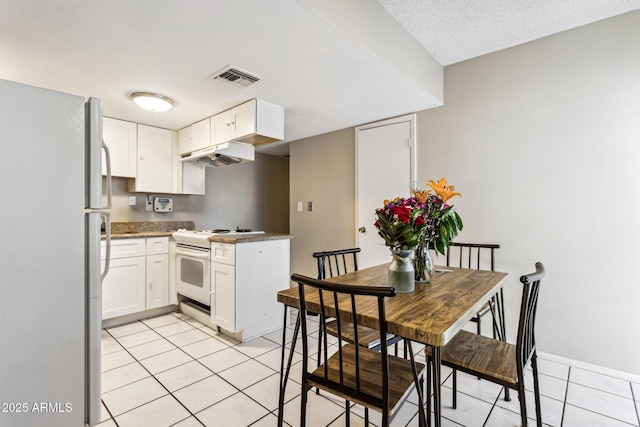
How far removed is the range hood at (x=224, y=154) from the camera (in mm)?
3096

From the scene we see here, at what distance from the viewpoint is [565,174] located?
7.50ft

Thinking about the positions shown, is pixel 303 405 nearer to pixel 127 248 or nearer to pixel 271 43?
pixel 271 43

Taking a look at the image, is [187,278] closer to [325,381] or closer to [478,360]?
[325,381]

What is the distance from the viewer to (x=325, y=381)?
122 centimetres

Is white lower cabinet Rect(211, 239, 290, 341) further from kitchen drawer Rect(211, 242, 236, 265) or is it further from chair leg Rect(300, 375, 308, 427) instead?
chair leg Rect(300, 375, 308, 427)

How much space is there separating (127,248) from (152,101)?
146 centimetres

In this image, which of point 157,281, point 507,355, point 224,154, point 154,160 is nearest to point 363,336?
point 507,355

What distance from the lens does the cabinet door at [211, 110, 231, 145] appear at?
9.74ft

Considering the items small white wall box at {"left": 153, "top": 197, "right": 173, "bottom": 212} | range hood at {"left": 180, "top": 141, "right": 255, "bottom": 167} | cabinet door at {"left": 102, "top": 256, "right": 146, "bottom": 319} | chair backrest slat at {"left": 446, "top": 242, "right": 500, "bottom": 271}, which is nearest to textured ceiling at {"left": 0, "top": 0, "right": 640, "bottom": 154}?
range hood at {"left": 180, "top": 141, "right": 255, "bottom": 167}

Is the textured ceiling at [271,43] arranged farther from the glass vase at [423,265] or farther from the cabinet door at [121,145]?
the glass vase at [423,265]

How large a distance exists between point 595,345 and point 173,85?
3676 millimetres

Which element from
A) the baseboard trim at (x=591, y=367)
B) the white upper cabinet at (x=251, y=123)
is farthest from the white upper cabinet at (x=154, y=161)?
the baseboard trim at (x=591, y=367)

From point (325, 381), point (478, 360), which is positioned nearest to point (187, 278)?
point (325, 381)

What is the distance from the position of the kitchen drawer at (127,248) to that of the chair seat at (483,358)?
2.90 m
